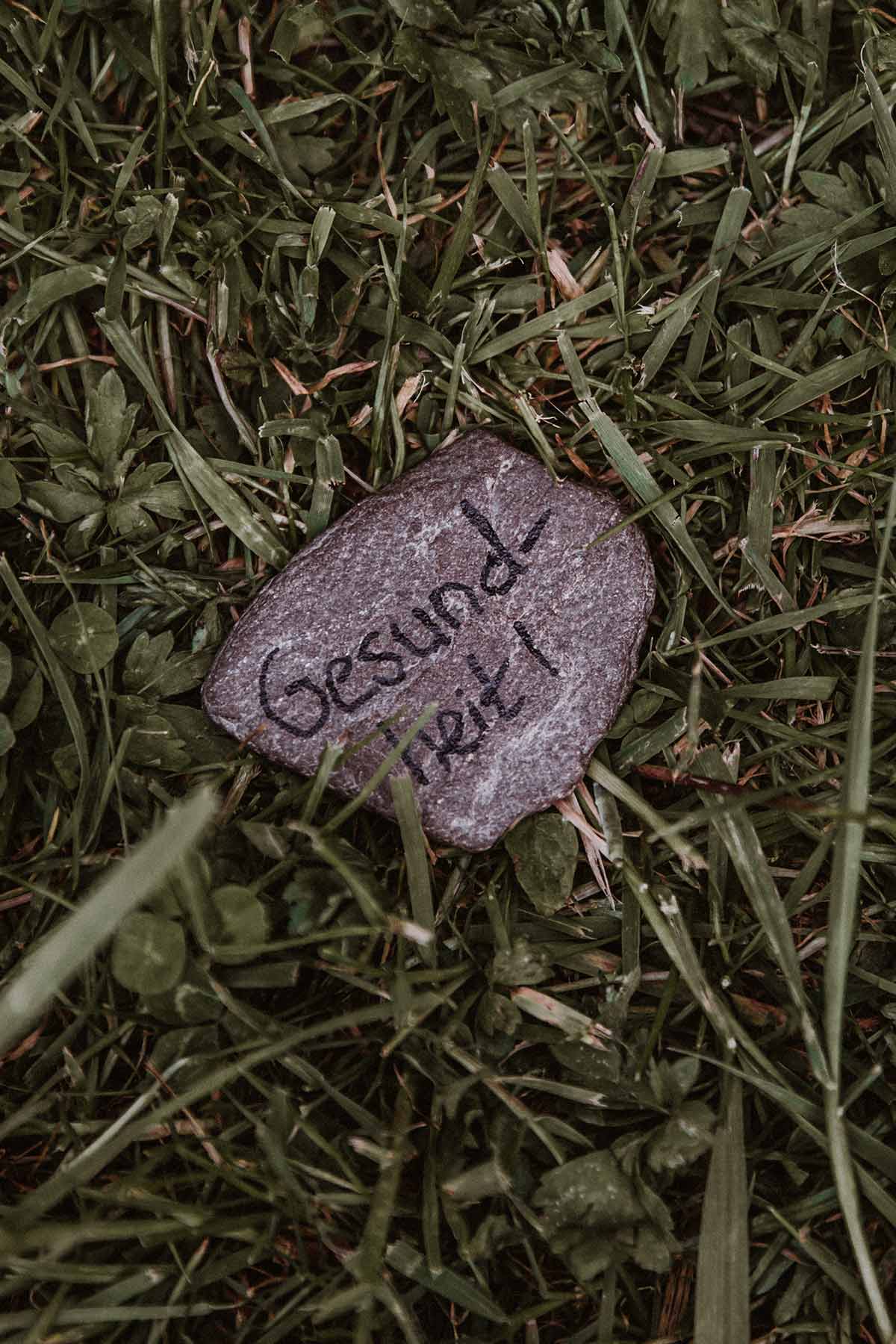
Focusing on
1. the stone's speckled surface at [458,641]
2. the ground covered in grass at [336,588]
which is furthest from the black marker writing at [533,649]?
the ground covered in grass at [336,588]

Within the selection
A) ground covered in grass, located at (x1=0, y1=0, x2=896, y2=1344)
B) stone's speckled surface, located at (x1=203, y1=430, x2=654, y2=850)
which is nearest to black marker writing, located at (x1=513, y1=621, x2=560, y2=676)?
stone's speckled surface, located at (x1=203, y1=430, x2=654, y2=850)

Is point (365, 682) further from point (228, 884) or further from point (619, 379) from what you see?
point (619, 379)

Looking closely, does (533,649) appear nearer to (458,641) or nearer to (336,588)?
(458,641)

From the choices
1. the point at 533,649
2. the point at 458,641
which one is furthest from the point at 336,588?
the point at 533,649

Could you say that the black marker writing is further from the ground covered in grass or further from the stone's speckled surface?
the ground covered in grass

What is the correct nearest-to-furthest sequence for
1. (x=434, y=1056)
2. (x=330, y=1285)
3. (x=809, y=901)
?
(x=330, y=1285) → (x=434, y=1056) → (x=809, y=901)

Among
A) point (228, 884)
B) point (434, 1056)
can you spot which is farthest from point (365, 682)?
point (434, 1056)
